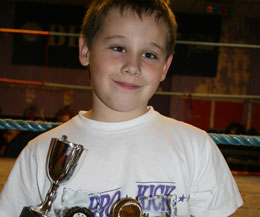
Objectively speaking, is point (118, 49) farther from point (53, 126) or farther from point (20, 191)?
point (53, 126)

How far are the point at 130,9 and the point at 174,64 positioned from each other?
4765 mm

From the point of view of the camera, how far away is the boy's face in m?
0.71

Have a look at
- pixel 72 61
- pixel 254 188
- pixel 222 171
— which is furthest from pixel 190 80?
pixel 222 171

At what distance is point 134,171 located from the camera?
2.31ft

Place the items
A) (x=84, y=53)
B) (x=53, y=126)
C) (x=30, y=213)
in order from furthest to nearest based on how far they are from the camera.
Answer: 1. (x=53, y=126)
2. (x=84, y=53)
3. (x=30, y=213)

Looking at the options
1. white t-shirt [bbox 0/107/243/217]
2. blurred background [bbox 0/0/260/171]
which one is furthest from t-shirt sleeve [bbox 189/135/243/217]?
blurred background [bbox 0/0/260/171]

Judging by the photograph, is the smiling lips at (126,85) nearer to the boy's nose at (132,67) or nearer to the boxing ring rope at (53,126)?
the boy's nose at (132,67)

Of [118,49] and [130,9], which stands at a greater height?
[130,9]

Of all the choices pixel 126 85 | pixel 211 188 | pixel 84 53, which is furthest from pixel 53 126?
pixel 211 188

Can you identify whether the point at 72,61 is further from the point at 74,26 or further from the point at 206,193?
the point at 206,193

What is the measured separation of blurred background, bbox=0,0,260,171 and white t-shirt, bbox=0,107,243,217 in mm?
4558

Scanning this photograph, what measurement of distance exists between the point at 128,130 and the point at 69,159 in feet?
0.59

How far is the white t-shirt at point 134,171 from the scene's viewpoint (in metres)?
0.69

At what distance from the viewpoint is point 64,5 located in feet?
17.6
